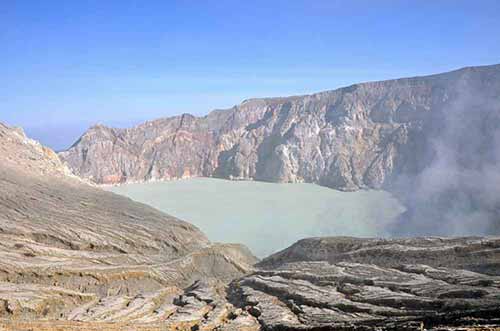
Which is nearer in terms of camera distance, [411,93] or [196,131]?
[411,93]

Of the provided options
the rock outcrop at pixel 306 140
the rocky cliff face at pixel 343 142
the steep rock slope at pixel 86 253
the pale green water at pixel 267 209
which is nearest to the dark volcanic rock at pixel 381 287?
the steep rock slope at pixel 86 253

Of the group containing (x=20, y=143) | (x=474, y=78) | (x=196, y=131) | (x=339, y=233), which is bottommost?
(x=339, y=233)

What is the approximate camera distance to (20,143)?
42.3 metres

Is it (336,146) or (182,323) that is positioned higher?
(336,146)

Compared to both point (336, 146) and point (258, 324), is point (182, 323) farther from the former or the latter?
point (336, 146)

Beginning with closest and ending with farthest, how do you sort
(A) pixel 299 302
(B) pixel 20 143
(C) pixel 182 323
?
(C) pixel 182 323, (A) pixel 299 302, (B) pixel 20 143

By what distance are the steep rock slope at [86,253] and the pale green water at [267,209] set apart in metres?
17.5

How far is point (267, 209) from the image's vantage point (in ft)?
249

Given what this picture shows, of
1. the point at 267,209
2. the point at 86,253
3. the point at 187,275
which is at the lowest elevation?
the point at 187,275

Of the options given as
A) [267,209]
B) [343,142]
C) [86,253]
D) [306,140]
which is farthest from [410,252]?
[306,140]

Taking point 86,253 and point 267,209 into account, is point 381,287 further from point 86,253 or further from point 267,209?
point 267,209

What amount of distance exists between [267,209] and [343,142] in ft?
117

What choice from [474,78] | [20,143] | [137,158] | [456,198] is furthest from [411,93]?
[20,143]

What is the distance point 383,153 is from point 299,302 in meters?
80.6
